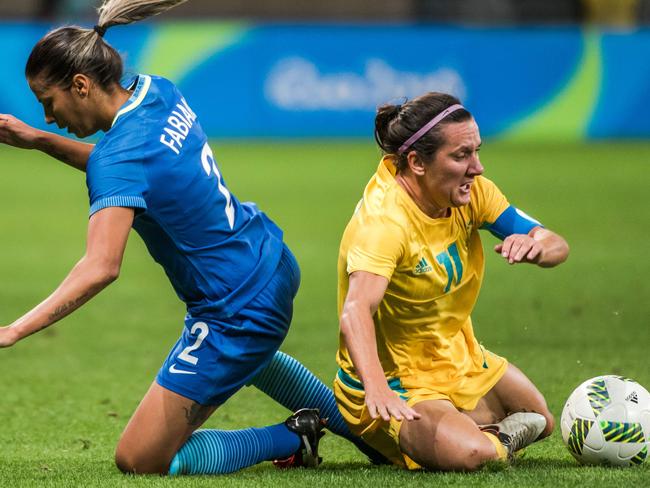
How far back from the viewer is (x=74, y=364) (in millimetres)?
7527

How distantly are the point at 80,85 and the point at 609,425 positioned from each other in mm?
2428

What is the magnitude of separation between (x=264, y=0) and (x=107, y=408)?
68.3 feet

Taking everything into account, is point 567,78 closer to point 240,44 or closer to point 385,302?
point 240,44

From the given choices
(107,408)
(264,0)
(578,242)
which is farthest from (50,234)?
(264,0)

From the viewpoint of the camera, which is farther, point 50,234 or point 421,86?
point 421,86

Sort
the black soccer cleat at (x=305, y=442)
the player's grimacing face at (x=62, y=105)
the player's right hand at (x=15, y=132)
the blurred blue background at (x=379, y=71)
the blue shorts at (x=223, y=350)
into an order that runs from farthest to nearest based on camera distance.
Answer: the blurred blue background at (x=379, y=71)
the player's right hand at (x=15, y=132)
the black soccer cleat at (x=305, y=442)
the blue shorts at (x=223, y=350)
the player's grimacing face at (x=62, y=105)

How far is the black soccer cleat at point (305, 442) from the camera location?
16.9 ft

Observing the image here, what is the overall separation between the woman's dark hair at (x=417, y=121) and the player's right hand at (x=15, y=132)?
5.05 feet

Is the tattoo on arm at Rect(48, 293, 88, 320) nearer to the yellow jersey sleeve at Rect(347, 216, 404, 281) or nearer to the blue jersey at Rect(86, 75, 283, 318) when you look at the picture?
the blue jersey at Rect(86, 75, 283, 318)

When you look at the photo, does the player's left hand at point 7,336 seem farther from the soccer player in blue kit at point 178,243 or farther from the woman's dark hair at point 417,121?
the woman's dark hair at point 417,121

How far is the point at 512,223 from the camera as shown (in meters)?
5.07

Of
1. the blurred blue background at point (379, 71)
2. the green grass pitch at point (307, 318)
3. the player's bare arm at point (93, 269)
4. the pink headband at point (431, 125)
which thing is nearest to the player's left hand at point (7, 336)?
the player's bare arm at point (93, 269)

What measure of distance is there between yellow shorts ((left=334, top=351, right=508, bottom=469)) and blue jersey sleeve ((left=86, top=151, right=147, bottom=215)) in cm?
117

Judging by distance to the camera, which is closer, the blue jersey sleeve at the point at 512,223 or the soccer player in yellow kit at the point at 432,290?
the soccer player in yellow kit at the point at 432,290
